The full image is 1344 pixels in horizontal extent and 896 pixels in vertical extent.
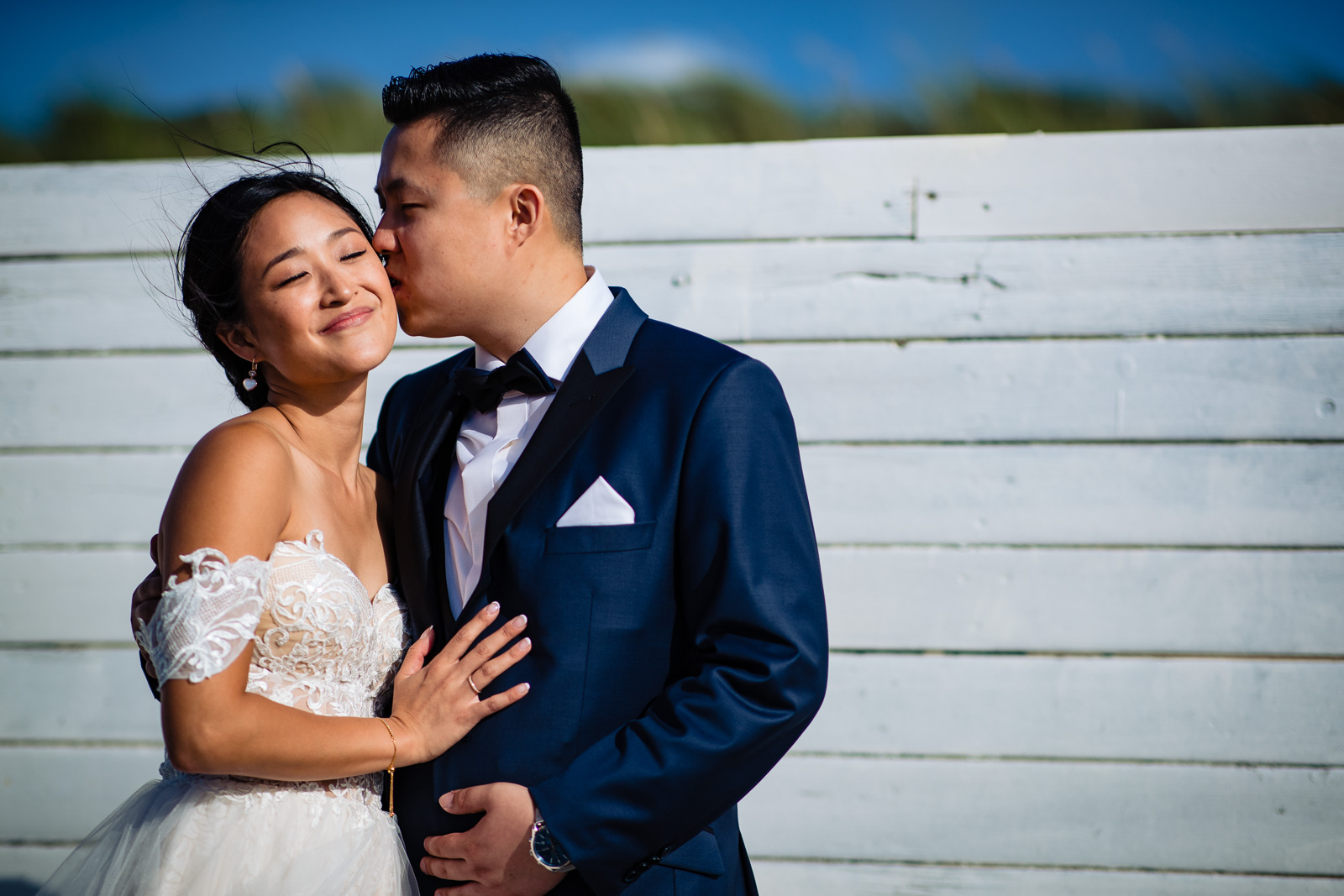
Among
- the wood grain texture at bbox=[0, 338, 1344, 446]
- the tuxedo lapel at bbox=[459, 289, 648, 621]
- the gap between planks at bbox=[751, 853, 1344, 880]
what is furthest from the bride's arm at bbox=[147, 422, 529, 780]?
the gap between planks at bbox=[751, 853, 1344, 880]

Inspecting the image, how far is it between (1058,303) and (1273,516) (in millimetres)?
744

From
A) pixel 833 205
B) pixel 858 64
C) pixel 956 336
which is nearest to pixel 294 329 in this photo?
pixel 833 205

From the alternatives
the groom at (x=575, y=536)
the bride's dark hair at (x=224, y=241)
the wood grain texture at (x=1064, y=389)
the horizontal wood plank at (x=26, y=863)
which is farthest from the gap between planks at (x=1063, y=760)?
the horizontal wood plank at (x=26, y=863)

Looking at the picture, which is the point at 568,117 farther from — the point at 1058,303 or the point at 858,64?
the point at 1058,303

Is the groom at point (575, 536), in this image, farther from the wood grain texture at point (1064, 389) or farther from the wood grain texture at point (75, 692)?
the wood grain texture at point (75, 692)

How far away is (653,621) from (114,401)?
189 centimetres

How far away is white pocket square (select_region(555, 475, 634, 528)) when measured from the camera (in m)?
1.53

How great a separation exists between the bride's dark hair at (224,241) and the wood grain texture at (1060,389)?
749mm

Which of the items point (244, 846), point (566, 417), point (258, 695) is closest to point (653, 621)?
point (566, 417)

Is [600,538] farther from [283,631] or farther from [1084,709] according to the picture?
[1084,709]

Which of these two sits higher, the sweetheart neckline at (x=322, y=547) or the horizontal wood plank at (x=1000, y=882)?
the sweetheart neckline at (x=322, y=547)

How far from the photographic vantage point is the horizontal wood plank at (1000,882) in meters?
2.29

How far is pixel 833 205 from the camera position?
238 centimetres

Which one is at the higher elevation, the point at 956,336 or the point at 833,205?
the point at 833,205
